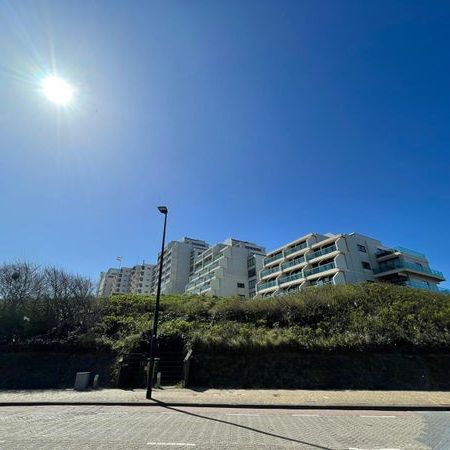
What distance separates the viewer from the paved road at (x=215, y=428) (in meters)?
5.82

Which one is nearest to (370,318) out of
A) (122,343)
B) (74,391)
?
(122,343)

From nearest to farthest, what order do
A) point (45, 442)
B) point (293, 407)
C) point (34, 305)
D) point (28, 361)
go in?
point (45, 442) → point (293, 407) → point (28, 361) → point (34, 305)

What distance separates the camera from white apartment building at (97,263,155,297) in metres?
A: 103

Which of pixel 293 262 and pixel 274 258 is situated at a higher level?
pixel 274 258

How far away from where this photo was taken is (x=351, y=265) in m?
40.4

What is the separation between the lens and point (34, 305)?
2033 cm

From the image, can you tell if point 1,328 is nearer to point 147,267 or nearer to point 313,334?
point 313,334

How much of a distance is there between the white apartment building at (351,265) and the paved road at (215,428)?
3175 centimetres

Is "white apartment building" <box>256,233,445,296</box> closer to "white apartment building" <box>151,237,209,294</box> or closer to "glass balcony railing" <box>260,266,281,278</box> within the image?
"glass balcony railing" <box>260,266,281,278</box>

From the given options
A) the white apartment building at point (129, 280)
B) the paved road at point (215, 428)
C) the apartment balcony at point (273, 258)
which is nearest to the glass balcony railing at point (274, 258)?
the apartment balcony at point (273, 258)

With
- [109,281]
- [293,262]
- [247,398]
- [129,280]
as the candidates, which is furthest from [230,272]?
[109,281]

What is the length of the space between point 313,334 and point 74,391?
12.6m

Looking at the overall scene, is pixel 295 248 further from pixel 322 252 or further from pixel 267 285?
pixel 267 285

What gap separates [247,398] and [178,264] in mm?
76318
